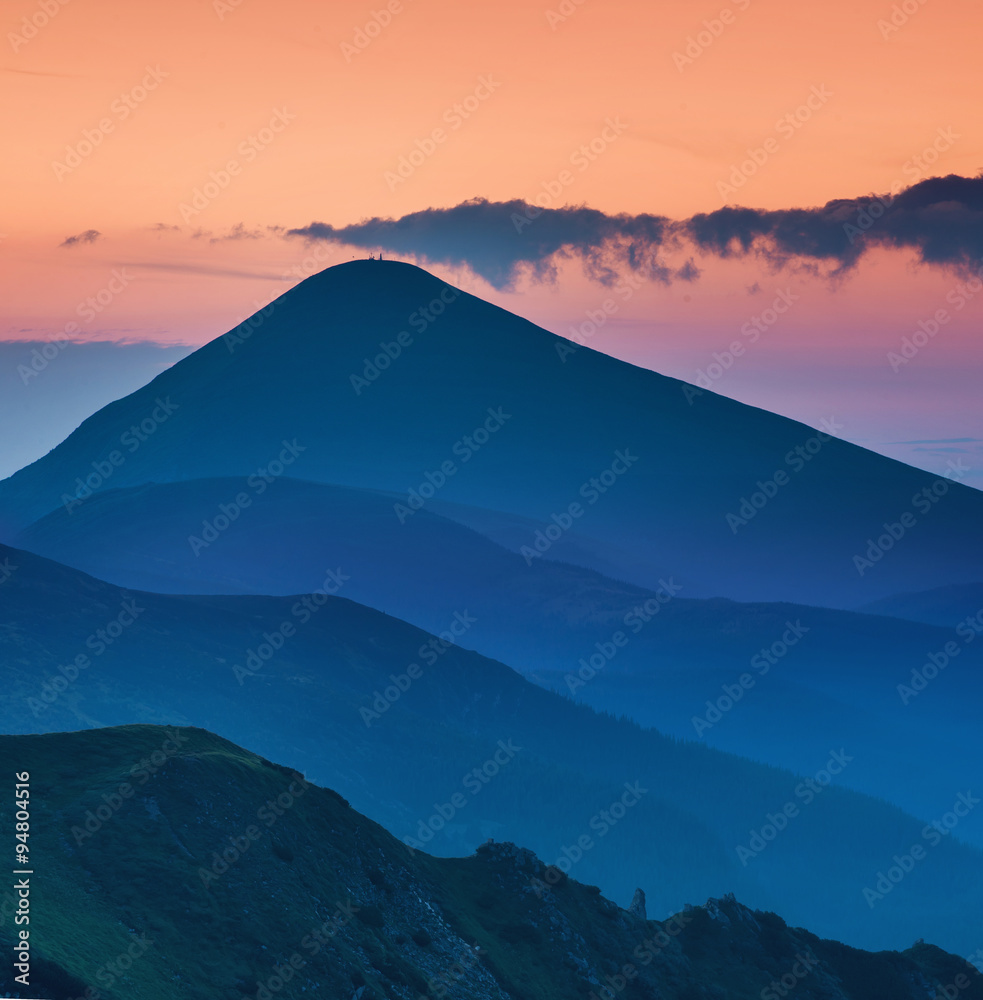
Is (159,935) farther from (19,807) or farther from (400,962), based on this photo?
(400,962)

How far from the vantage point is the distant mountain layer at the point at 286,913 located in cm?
5653

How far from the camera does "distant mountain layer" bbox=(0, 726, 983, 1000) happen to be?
5653 cm

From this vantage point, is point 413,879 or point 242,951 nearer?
point 242,951

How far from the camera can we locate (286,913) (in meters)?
65.6

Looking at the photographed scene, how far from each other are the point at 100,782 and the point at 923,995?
213ft

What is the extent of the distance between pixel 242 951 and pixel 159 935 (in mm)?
4531

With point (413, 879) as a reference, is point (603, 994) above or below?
below

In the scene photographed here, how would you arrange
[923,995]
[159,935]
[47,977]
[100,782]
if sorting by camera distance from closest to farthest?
[47,977] < [159,935] < [100,782] < [923,995]

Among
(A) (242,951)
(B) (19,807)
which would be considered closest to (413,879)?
(A) (242,951)

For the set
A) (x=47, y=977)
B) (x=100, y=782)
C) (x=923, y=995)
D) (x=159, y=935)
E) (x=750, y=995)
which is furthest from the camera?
(x=923, y=995)

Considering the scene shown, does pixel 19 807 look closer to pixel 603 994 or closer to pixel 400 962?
pixel 400 962

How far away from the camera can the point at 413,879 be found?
78438mm

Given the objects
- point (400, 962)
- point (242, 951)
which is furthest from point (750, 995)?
point (242, 951)

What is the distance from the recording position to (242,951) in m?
60.7
